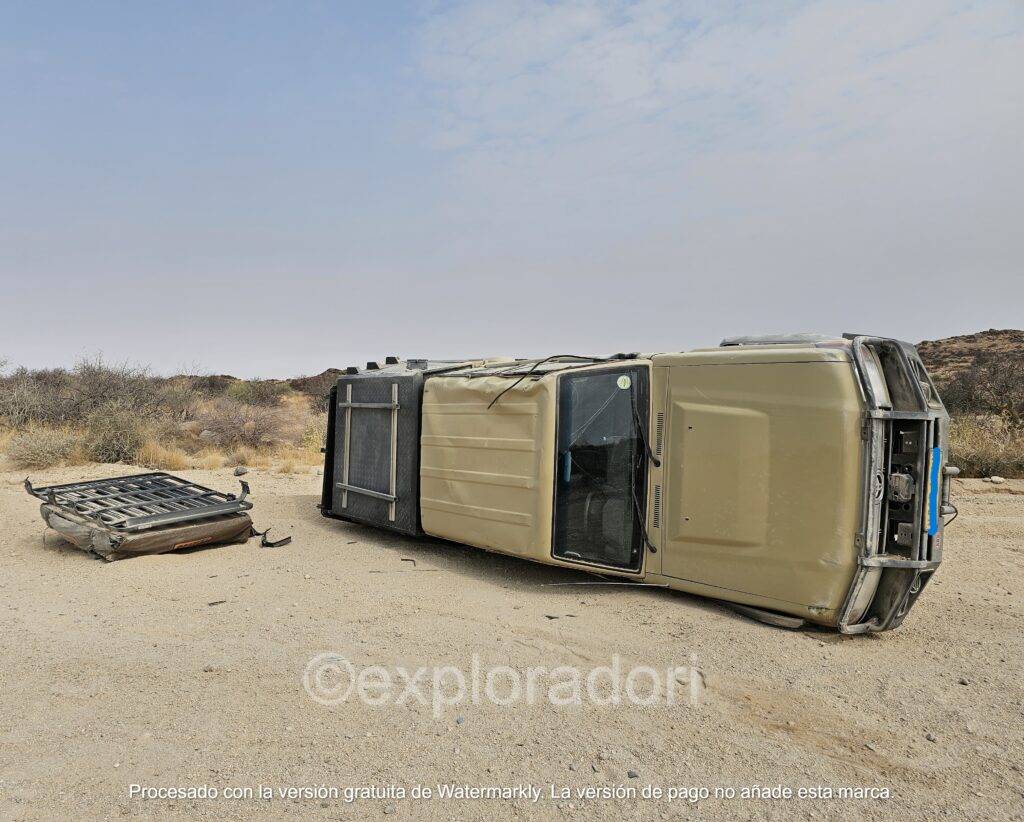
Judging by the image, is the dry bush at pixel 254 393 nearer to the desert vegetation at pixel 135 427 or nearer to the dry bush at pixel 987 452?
the desert vegetation at pixel 135 427

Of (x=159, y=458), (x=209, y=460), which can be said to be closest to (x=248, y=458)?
(x=209, y=460)

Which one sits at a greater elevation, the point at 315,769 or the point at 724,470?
the point at 724,470

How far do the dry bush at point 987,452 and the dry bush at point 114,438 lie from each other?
13813 millimetres

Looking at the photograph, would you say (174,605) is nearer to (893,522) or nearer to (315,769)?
(315,769)

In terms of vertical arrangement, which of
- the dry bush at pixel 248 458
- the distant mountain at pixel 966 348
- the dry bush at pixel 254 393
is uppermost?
→ the distant mountain at pixel 966 348

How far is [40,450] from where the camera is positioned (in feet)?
36.3

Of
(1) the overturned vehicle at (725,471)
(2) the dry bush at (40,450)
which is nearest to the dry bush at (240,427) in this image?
(2) the dry bush at (40,450)

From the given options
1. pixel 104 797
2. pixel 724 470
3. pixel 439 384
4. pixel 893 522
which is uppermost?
pixel 439 384

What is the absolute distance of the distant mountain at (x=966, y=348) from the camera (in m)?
30.9

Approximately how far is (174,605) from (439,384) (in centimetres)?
269

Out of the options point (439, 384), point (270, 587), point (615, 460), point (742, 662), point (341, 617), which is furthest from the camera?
point (439, 384)

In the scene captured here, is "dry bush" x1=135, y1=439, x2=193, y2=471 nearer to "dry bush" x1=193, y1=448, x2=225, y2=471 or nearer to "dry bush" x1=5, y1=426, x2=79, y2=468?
"dry bush" x1=193, y1=448, x2=225, y2=471

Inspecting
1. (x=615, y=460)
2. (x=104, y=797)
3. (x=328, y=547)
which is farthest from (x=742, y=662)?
(x=328, y=547)

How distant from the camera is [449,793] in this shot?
260cm
